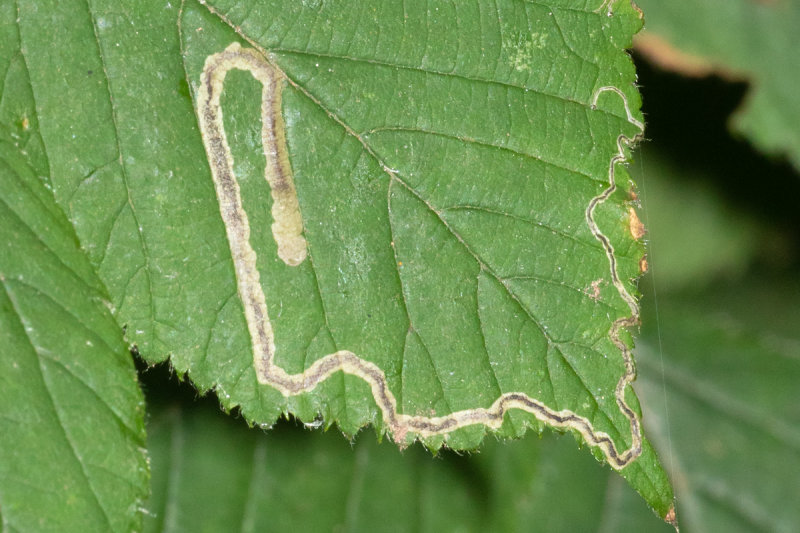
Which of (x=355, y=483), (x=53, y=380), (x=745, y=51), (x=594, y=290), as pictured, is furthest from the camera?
(x=745, y=51)

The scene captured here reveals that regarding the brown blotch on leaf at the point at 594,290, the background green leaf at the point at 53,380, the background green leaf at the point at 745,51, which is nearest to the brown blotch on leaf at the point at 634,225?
the brown blotch on leaf at the point at 594,290

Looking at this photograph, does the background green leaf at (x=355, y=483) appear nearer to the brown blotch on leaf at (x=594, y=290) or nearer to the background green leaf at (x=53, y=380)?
the background green leaf at (x=53, y=380)

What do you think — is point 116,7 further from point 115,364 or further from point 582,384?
point 582,384

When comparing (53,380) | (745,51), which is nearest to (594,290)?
(53,380)

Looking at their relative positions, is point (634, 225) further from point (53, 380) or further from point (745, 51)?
point (745, 51)

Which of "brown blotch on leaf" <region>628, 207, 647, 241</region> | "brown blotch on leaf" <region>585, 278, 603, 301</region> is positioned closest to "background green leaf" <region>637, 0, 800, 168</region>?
"brown blotch on leaf" <region>628, 207, 647, 241</region>

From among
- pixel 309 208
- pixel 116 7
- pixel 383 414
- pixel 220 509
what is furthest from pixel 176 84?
pixel 220 509
